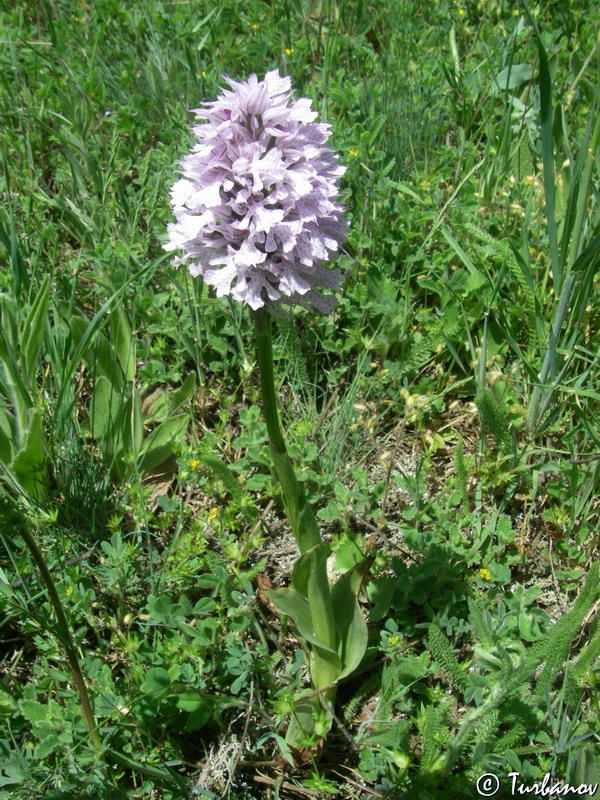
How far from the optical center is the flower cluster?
1.42 metres

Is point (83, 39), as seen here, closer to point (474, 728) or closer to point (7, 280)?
point (7, 280)

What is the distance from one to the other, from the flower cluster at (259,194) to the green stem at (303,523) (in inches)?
4.2

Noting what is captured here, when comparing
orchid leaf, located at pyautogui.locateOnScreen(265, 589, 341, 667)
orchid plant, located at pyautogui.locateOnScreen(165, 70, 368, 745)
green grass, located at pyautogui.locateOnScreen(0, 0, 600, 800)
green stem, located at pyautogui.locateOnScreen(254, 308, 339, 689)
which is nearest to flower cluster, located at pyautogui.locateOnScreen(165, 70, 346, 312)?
orchid plant, located at pyautogui.locateOnScreen(165, 70, 368, 745)

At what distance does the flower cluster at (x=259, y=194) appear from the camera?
1415 mm

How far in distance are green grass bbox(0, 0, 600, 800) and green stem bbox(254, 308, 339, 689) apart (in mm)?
113

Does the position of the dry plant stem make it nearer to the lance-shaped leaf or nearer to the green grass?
the green grass

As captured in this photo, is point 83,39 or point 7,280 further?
point 83,39

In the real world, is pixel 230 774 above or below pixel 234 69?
below

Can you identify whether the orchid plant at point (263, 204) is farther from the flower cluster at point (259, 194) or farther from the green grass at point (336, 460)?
the green grass at point (336, 460)

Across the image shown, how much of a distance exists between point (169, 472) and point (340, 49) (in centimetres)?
273

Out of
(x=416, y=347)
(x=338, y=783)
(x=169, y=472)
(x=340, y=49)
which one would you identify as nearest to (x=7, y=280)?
(x=169, y=472)

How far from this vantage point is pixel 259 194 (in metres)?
1.44

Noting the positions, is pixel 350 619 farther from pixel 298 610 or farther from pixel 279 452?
pixel 279 452

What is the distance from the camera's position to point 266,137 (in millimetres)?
1445
